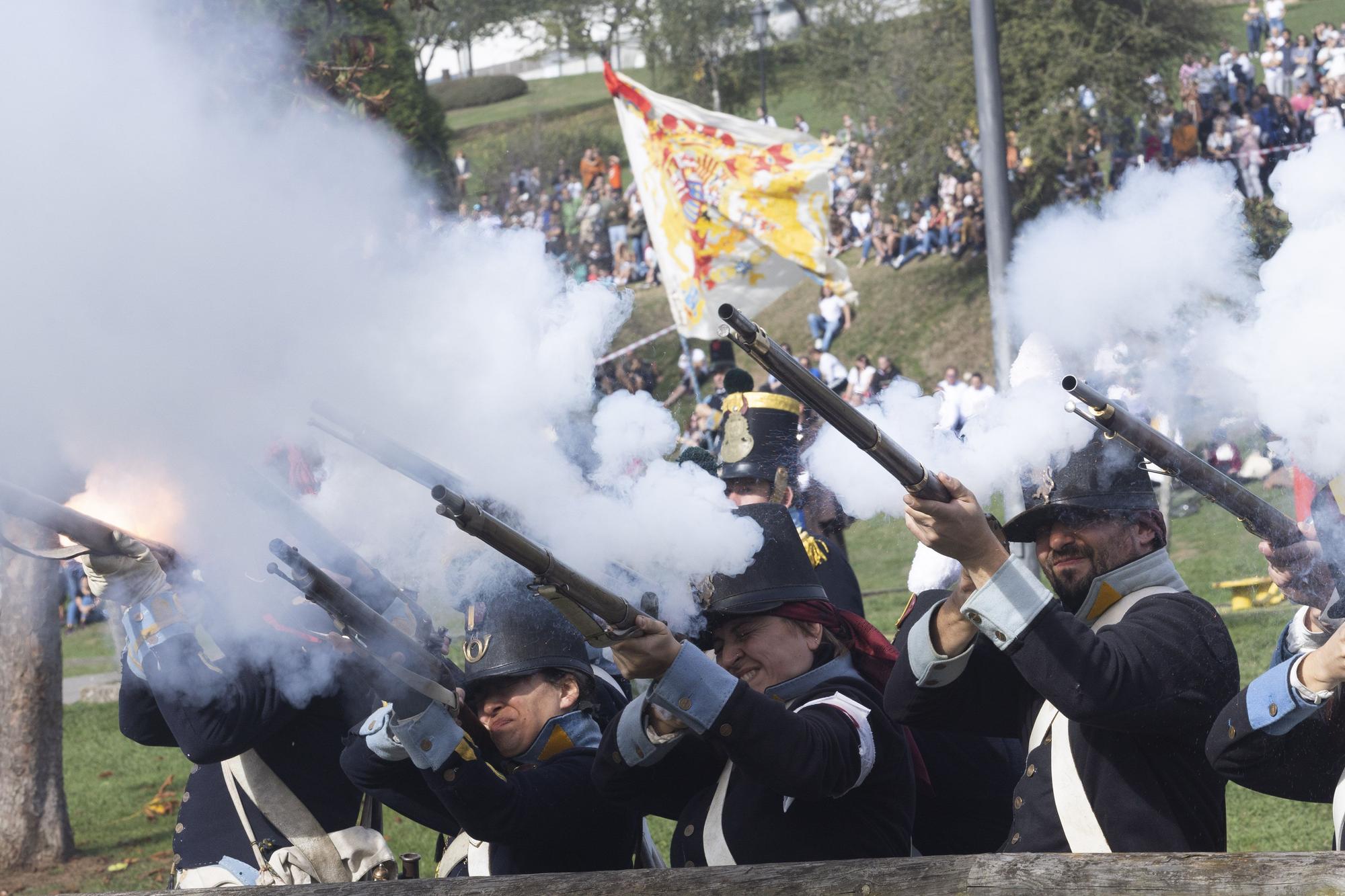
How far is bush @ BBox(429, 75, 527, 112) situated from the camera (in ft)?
180

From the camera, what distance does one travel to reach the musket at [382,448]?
156 inches

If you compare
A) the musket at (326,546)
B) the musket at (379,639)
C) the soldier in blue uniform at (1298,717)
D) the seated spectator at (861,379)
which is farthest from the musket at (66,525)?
the seated spectator at (861,379)

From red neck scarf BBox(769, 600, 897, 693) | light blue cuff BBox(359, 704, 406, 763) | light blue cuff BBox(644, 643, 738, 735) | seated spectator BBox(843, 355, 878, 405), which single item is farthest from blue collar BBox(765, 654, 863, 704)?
seated spectator BBox(843, 355, 878, 405)

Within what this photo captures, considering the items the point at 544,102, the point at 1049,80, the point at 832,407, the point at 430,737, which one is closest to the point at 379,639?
the point at 430,737

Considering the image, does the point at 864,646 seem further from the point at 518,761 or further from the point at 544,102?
the point at 544,102

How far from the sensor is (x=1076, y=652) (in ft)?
11.4

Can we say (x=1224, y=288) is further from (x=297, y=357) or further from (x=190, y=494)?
(x=190, y=494)

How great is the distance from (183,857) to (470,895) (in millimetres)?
2320

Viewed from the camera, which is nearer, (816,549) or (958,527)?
(958,527)

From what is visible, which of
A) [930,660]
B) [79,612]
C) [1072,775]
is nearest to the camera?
[1072,775]

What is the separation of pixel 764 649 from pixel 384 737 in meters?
Result: 1.08

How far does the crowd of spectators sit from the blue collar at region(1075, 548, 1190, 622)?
655 inches

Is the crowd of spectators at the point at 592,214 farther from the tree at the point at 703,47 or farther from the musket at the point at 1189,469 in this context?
the musket at the point at 1189,469

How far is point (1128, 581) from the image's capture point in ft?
12.8
